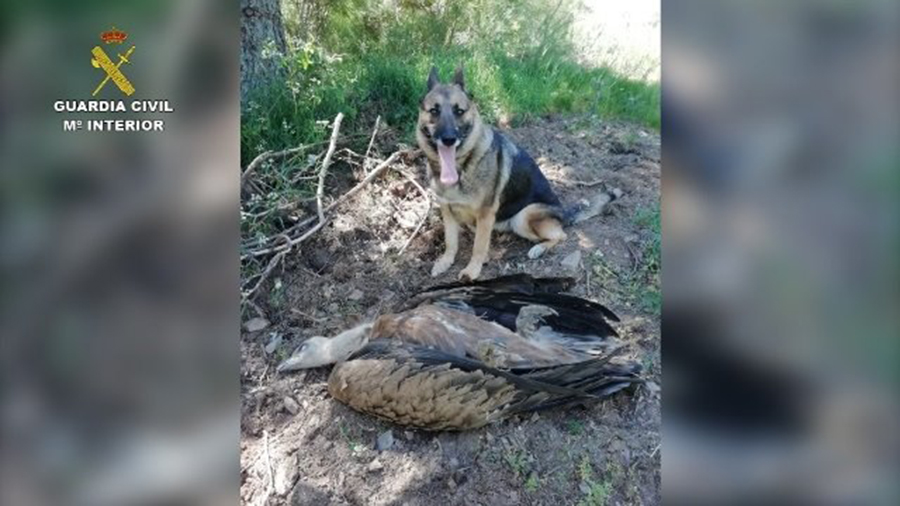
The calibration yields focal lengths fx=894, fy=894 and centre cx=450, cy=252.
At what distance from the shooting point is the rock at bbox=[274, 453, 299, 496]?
2275 mm

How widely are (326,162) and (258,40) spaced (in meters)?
0.37

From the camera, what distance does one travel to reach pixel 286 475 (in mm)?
→ 2287

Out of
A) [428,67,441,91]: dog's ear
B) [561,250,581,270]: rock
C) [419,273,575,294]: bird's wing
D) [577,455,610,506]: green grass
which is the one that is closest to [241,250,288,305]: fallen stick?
[419,273,575,294]: bird's wing

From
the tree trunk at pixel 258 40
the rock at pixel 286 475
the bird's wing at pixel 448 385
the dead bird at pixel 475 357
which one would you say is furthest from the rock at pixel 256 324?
the tree trunk at pixel 258 40

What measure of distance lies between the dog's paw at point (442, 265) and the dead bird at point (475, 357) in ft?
0.16

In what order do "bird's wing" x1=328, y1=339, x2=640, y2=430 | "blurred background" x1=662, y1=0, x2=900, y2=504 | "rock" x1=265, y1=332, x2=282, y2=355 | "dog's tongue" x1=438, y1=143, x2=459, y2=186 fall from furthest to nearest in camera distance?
"dog's tongue" x1=438, y1=143, x2=459, y2=186
"rock" x1=265, y1=332, x2=282, y2=355
"bird's wing" x1=328, y1=339, x2=640, y2=430
"blurred background" x1=662, y1=0, x2=900, y2=504

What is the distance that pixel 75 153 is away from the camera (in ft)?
7.02

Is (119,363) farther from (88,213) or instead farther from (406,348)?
(406,348)

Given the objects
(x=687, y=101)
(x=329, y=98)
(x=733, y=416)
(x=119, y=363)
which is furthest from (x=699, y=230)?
(x=119, y=363)

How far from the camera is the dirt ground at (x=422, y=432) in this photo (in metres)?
2.27

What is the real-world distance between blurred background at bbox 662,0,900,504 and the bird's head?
2.85 feet

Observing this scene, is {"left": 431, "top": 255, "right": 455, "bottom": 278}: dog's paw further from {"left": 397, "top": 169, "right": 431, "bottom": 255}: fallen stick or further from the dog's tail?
the dog's tail

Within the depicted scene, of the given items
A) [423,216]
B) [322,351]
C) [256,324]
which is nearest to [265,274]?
[256,324]

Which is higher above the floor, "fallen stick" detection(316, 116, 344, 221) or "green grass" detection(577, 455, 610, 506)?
"fallen stick" detection(316, 116, 344, 221)
